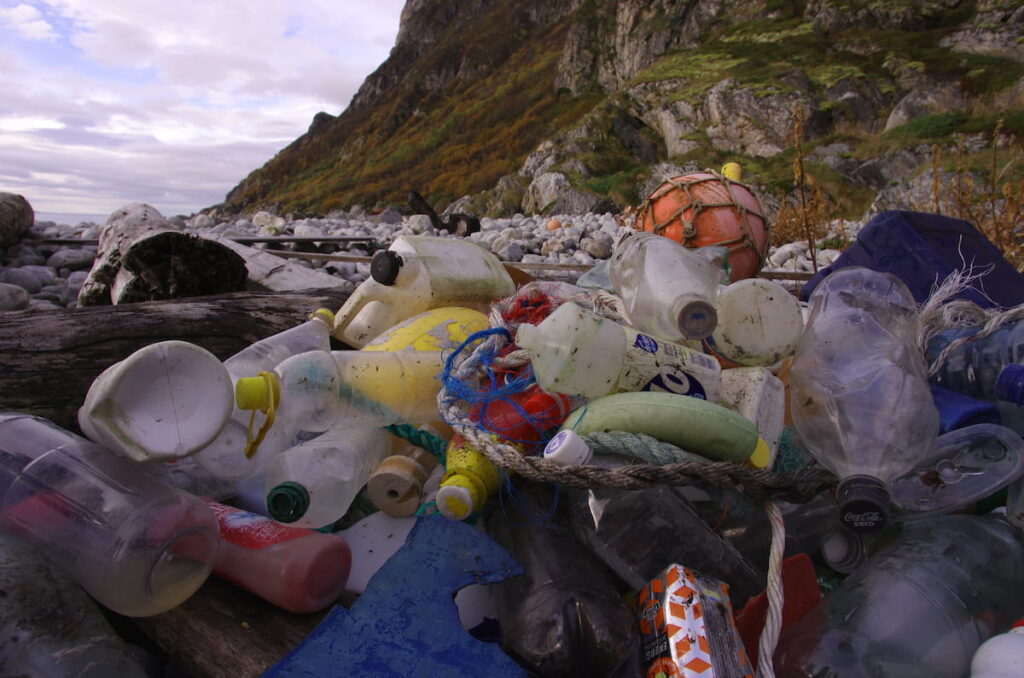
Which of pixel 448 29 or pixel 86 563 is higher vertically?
pixel 448 29

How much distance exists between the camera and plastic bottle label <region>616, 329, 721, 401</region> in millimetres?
1550

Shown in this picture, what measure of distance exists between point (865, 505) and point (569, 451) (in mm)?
561

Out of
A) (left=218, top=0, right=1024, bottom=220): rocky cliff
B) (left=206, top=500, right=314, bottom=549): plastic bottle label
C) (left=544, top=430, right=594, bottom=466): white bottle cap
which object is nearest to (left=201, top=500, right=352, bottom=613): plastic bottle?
(left=206, top=500, right=314, bottom=549): plastic bottle label

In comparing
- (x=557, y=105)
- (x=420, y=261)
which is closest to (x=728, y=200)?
(x=420, y=261)

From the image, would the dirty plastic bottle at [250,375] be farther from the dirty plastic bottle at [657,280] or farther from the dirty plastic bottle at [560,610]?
the dirty plastic bottle at [657,280]

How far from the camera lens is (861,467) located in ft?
4.70

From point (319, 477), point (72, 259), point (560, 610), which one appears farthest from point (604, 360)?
point (72, 259)

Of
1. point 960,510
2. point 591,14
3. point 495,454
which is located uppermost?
point 591,14

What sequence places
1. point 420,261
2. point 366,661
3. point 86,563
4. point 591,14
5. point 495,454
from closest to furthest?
point 366,661 < point 86,563 < point 495,454 < point 420,261 < point 591,14

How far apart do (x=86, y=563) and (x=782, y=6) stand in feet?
112

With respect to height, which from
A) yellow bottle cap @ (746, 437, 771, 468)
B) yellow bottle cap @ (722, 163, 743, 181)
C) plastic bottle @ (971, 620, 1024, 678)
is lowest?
plastic bottle @ (971, 620, 1024, 678)

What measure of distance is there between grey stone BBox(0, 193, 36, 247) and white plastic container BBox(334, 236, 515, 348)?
7157 mm

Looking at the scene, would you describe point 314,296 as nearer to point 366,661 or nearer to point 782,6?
point 366,661

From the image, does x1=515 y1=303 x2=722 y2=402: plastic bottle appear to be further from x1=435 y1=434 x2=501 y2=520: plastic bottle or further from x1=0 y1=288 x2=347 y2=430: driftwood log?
x1=0 y1=288 x2=347 y2=430: driftwood log
